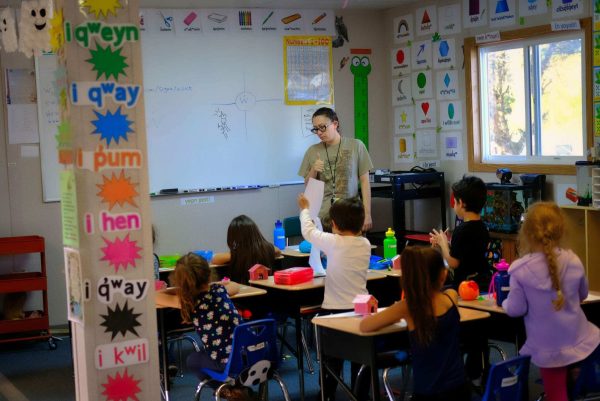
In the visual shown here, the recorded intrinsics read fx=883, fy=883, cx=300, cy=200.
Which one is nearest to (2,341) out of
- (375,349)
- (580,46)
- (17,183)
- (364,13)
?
(17,183)

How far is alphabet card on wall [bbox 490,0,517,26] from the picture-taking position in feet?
23.7

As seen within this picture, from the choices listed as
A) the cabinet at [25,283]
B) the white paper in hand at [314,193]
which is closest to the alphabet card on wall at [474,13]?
the white paper in hand at [314,193]

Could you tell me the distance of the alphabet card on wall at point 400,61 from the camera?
8.46m

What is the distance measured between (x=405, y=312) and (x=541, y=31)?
3.96 metres

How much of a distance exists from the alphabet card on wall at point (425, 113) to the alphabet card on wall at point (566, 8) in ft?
5.34

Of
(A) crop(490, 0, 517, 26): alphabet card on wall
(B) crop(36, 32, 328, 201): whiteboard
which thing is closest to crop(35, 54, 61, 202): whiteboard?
(B) crop(36, 32, 328, 201): whiteboard

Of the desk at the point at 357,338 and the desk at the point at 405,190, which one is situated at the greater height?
the desk at the point at 405,190

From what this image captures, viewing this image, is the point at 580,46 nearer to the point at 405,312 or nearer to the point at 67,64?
the point at 405,312

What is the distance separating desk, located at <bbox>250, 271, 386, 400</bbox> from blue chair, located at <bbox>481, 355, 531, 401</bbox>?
1.72 metres

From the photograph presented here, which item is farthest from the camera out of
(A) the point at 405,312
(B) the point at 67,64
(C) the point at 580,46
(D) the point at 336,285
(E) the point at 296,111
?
(E) the point at 296,111

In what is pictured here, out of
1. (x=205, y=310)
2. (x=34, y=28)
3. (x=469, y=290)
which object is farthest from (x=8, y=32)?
(x=469, y=290)

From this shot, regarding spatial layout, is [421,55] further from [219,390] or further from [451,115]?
[219,390]

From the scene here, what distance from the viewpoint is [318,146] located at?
722 centimetres

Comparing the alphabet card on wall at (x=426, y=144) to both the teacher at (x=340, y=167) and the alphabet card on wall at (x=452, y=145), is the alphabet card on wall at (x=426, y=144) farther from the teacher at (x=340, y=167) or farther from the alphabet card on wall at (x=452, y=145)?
the teacher at (x=340, y=167)
